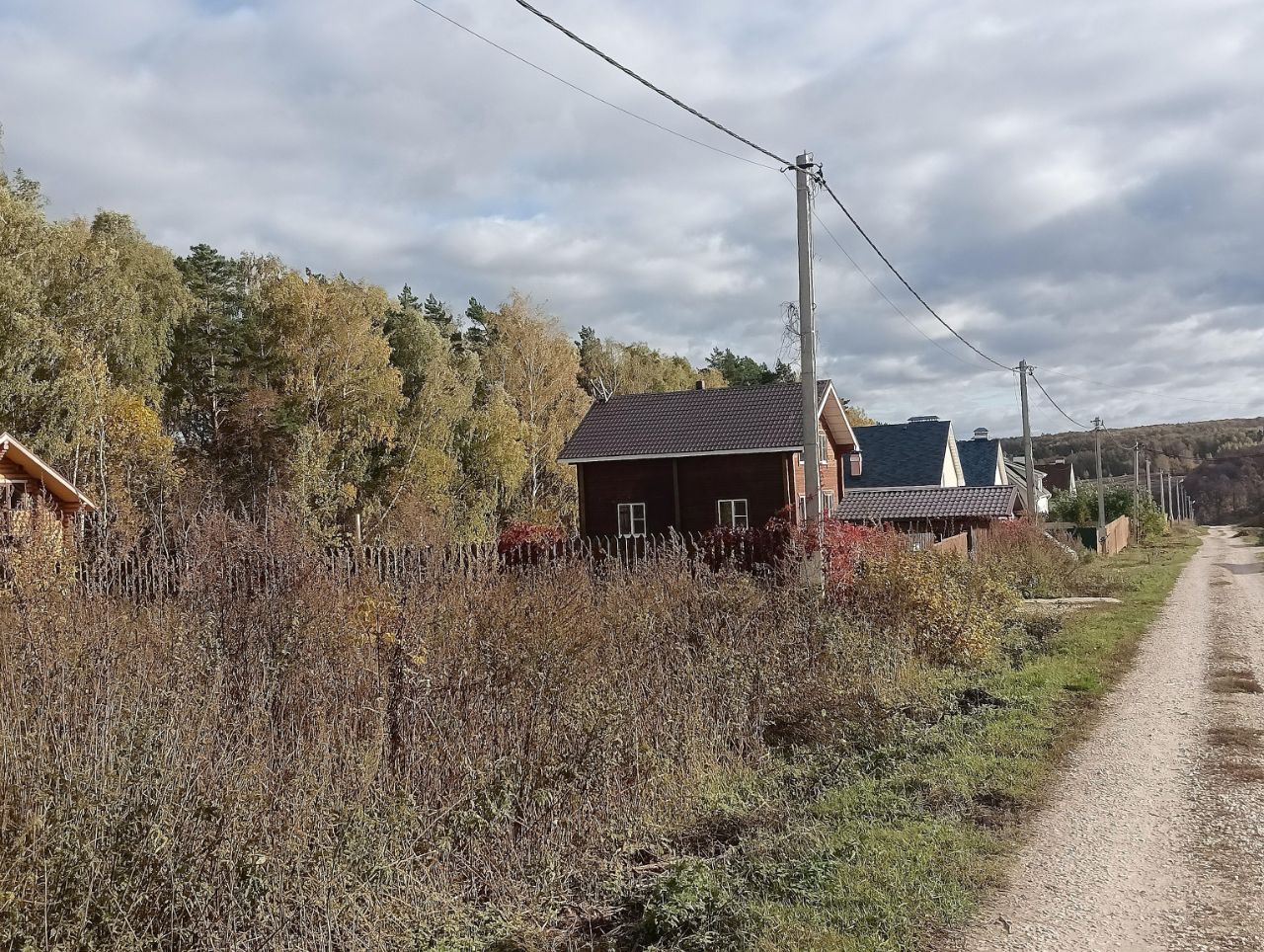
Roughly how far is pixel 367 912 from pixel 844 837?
2.84 meters

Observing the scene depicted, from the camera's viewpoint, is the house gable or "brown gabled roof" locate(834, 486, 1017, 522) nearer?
"brown gabled roof" locate(834, 486, 1017, 522)

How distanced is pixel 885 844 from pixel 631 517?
83.0ft

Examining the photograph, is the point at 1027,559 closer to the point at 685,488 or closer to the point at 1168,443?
the point at 685,488

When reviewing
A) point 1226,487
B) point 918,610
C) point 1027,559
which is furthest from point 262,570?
point 1226,487

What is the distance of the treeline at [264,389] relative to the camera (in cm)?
2992

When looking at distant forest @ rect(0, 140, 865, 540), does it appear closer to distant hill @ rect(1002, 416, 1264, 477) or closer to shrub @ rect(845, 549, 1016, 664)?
shrub @ rect(845, 549, 1016, 664)

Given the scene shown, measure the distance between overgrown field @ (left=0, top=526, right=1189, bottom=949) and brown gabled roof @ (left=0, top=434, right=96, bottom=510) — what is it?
1554 cm

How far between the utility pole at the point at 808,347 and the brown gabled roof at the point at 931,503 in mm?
20419

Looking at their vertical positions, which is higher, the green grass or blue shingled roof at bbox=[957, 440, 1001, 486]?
blue shingled roof at bbox=[957, 440, 1001, 486]

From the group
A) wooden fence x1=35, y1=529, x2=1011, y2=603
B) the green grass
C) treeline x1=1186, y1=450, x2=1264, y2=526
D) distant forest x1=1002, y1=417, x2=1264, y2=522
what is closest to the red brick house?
the green grass

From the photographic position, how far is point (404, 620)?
6836mm

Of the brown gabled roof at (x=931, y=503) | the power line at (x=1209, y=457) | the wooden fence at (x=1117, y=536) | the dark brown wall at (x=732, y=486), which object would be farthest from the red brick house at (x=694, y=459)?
the power line at (x=1209, y=457)

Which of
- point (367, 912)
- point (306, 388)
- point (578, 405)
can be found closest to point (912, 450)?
point (578, 405)

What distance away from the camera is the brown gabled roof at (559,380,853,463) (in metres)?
29.4
